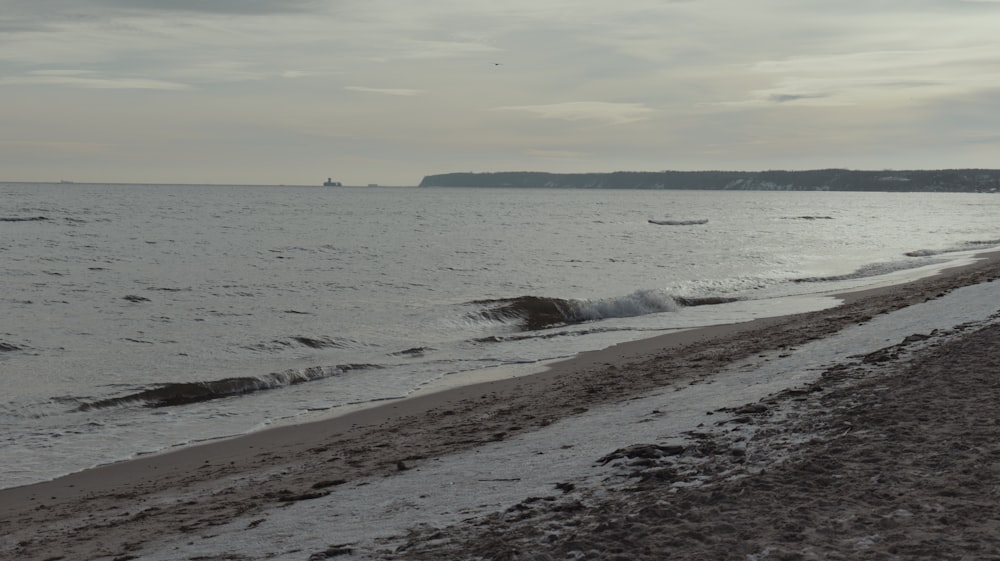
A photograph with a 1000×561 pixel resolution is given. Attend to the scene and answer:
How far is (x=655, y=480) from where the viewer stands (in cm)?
554

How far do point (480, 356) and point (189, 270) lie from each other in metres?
19.2

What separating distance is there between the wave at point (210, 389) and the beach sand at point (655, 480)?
9.78 ft

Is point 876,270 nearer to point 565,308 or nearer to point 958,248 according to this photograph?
point 958,248

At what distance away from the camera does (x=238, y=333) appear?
17828 millimetres

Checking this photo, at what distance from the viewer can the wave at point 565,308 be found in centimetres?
2094

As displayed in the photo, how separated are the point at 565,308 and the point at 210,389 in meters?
11.0

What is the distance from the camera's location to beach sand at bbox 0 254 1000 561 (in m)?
4.48

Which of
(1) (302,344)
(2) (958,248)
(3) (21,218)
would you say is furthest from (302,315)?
(3) (21,218)

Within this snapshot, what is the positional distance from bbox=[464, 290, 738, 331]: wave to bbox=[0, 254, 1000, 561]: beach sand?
9.80 metres

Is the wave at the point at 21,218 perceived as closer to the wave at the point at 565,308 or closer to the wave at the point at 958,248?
the wave at the point at 565,308

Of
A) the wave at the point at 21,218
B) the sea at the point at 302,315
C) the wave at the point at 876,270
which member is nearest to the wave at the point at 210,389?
the sea at the point at 302,315

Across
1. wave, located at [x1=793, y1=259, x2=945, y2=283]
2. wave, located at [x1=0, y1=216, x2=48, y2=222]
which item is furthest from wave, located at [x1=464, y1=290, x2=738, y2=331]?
wave, located at [x1=0, y1=216, x2=48, y2=222]

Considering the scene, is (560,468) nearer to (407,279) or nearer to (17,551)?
(17,551)

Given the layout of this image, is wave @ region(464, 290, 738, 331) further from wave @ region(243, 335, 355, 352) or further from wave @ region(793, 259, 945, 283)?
wave @ region(793, 259, 945, 283)
